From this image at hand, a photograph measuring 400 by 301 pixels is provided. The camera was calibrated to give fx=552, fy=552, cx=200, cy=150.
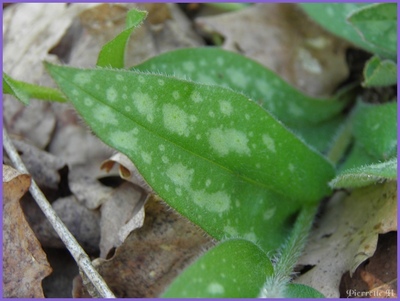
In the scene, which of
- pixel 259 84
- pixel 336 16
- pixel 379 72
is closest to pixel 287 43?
pixel 336 16

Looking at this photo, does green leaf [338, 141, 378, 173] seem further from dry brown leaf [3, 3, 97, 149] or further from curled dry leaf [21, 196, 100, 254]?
dry brown leaf [3, 3, 97, 149]

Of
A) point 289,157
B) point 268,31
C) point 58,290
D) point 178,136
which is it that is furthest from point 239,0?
point 58,290

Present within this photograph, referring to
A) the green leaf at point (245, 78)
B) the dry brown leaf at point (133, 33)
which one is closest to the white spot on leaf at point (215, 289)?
the green leaf at point (245, 78)

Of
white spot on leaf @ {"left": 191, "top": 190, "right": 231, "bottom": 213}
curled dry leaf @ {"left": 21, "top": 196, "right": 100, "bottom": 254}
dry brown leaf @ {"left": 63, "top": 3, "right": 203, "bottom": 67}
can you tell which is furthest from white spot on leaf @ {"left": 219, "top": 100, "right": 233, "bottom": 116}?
dry brown leaf @ {"left": 63, "top": 3, "right": 203, "bottom": 67}

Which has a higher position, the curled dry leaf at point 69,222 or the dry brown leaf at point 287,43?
the curled dry leaf at point 69,222

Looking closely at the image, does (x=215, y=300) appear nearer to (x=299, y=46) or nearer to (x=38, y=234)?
(x=38, y=234)

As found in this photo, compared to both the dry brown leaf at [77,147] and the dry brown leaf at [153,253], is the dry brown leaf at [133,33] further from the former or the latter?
the dry brown leaf at [153,253]
